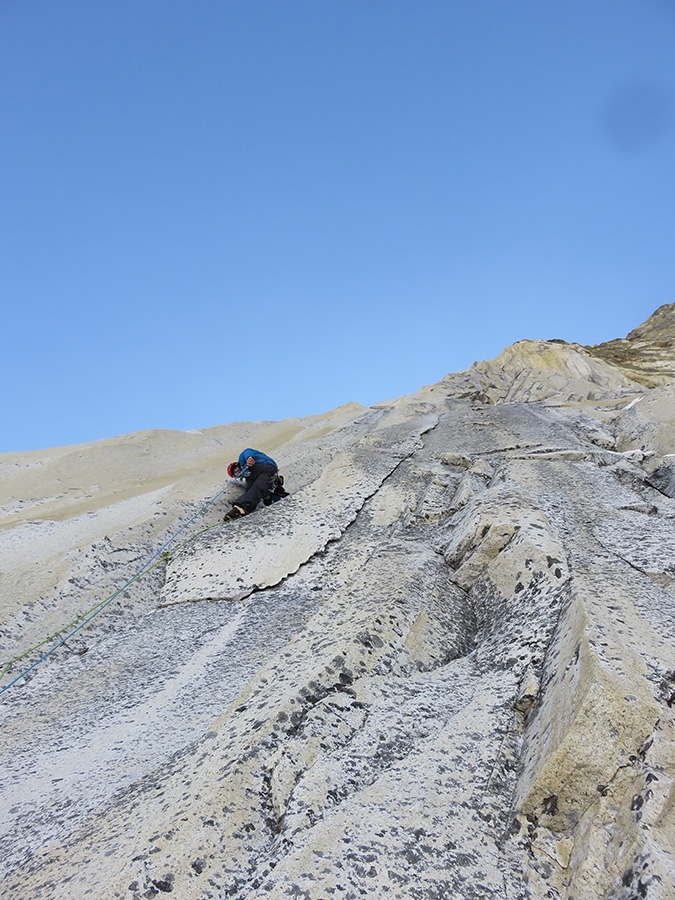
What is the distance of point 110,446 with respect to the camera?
12664 millimetres

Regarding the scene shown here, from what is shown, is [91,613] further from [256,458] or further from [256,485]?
[256,458]

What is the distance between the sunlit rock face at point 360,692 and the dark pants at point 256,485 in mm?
512

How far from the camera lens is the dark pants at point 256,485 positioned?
778 centimetres

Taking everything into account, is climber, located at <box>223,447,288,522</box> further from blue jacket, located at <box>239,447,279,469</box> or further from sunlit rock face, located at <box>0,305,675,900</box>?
sunlit rock face, located at <box>0,305,675,900</box>

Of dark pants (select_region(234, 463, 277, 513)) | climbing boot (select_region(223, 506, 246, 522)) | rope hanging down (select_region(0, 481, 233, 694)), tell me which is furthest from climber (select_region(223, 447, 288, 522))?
rope hanging down (select_region(0, 481, 233, 694))

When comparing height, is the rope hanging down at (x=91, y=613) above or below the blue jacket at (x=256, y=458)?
below

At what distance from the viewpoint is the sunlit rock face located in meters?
2.38

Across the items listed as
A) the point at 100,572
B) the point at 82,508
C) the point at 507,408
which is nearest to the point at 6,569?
the point at 100,572

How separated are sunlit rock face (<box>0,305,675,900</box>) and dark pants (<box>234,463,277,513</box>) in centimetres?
51

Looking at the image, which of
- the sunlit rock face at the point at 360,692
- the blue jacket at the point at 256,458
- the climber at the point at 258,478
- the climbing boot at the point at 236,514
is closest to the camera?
the sunlit rock face at the point at 360,692

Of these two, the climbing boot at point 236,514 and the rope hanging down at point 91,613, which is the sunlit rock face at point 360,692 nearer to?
the rope hanging down at point 91,613

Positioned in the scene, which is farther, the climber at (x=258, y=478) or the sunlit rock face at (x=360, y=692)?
the climber at (x=258, y=478)

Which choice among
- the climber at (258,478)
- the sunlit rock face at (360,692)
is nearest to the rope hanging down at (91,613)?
the sunlit rock face at (360,692)

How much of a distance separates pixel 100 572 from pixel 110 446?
22.3ft
